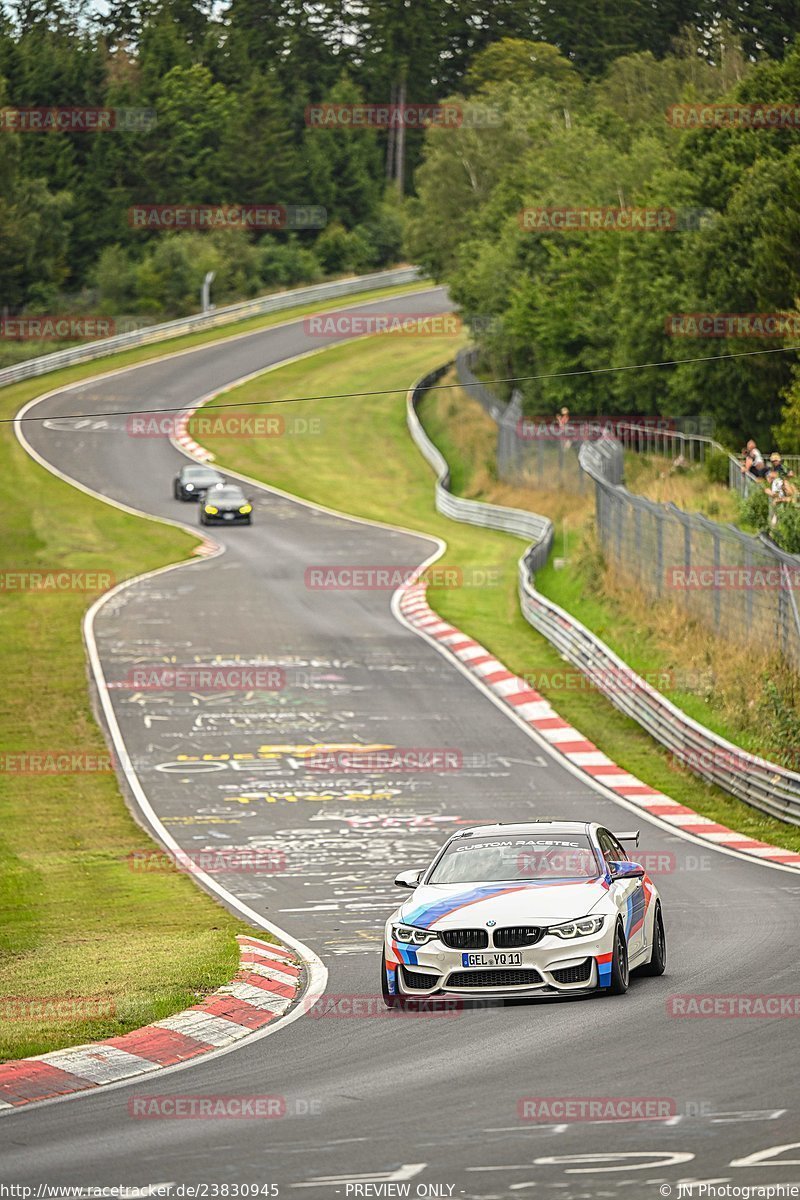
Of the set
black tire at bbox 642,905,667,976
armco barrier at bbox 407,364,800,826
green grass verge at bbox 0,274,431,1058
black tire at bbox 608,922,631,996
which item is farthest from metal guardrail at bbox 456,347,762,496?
black tire at bbox 608,922,631,996

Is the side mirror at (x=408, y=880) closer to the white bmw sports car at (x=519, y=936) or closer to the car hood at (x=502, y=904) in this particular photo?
the white bmw sports car at (x=519, y=936)

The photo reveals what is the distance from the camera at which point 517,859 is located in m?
13.8

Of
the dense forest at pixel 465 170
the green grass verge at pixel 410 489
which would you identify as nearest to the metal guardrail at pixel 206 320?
the dense forest at pixel 465 170

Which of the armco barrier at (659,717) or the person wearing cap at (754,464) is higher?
the person wearing cap at (754,464)

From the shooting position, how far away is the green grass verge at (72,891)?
523 inches

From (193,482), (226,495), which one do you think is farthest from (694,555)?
(193,482)

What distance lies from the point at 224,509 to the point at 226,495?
2.64 feet

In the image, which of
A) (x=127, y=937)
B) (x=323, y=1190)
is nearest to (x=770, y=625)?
(x=127, y=937)

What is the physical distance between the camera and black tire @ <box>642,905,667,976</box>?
13672mm

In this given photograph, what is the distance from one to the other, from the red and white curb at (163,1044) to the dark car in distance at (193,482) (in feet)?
143

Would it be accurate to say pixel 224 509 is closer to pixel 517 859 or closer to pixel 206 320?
pixel 517 859

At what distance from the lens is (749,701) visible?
2648 centimetres

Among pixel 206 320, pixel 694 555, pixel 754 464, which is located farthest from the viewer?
pixel 206 320

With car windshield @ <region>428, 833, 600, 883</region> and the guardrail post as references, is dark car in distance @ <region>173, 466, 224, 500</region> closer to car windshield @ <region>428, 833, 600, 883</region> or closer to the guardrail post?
the guardrail post
